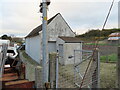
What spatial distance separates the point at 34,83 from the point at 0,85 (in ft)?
1.81

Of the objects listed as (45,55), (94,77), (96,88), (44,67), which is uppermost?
(45,55)

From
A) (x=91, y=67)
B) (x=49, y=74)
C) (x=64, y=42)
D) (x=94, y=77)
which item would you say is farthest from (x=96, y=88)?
(x=64, y=42)

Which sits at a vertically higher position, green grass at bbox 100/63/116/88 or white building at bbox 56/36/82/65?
white building at bbox 56/36/82/65

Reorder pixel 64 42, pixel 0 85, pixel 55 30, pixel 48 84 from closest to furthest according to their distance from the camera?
pixel 0 85 → pixel 48 84 → pixel 64 42 → pixel 55 30

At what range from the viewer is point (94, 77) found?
2.94 m

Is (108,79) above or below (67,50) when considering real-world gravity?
below

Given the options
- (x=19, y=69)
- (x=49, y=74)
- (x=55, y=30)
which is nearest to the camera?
(x=49, y=74)

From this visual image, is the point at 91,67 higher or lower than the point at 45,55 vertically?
lower

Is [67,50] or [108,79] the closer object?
[108,79]

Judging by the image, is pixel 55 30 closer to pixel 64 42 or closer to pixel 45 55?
pixel 64 42

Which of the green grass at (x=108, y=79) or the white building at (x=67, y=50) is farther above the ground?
the white building at (x=67, y=50)

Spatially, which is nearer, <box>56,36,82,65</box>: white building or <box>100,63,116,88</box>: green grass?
<box>100,63,116,88</box>: green grass

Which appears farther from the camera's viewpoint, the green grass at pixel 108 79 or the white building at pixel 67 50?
the white building at pixel 67 50

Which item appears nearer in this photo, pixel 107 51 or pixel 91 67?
pixel 91 67
